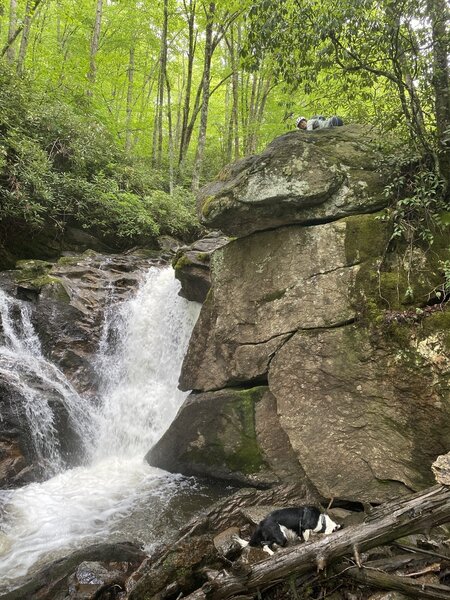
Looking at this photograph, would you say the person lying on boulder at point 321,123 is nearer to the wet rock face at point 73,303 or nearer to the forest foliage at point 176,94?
the forest foliage at point 176,94

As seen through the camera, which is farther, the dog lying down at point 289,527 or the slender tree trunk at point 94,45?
the slender tree trunk at point 94,45

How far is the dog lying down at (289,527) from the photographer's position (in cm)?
492

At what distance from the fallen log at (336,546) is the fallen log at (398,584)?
216 millimetres

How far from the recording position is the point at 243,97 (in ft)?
73.7

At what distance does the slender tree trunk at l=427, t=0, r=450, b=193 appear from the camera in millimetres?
6129

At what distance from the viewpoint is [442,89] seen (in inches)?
250

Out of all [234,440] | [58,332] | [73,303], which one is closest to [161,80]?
[73,303]

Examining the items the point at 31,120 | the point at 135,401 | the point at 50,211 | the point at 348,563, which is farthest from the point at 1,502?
the point at 31,120

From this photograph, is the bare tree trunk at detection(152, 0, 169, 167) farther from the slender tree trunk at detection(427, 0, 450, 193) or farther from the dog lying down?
the dog lying down

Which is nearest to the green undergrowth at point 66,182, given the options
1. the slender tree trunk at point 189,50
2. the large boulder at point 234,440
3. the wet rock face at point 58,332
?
the wet rock face at point 58,332

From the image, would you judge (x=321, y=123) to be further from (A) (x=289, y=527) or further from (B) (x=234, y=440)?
(A) (x=289, y=527)

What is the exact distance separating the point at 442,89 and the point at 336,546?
6.48 m

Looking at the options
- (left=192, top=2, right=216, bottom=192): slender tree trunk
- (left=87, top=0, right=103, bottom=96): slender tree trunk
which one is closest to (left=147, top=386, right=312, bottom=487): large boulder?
(left=192, top=2, right=216, bottom=192): slender tree trunk

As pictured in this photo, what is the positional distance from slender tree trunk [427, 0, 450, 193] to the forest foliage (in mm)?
18
